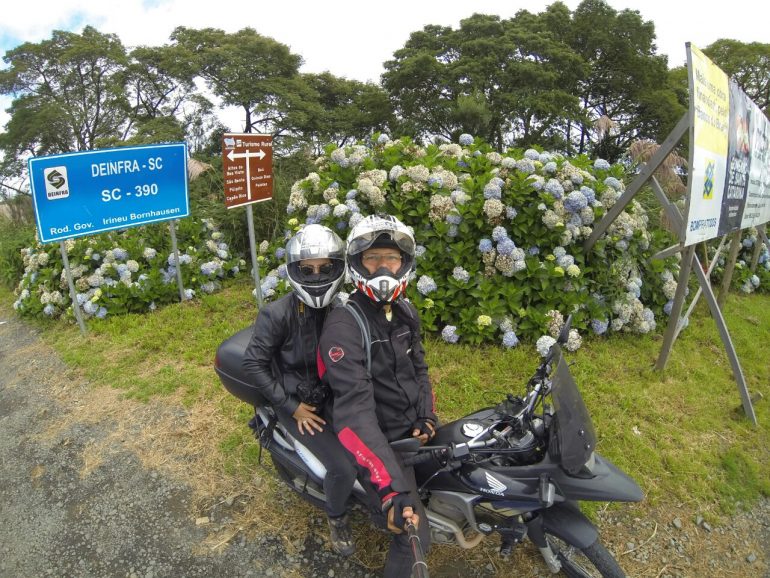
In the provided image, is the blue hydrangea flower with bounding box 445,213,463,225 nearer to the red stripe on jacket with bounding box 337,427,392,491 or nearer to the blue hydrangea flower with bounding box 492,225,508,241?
the blue hydrangea flower with bounding box 492,225,508,241

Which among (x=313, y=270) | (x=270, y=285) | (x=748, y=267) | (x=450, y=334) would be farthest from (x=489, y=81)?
(x=313, y=270)

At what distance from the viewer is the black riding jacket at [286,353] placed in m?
2.34

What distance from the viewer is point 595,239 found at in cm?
465

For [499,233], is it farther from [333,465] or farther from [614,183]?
[333,465]

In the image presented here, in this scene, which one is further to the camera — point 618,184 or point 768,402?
point 618,184

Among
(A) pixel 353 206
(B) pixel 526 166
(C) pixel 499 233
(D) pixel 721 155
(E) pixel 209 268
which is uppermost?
(D) pixel 721 155

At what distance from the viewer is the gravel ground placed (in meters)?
2.50

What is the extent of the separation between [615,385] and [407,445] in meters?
2.90

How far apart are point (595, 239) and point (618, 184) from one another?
32.2 inches

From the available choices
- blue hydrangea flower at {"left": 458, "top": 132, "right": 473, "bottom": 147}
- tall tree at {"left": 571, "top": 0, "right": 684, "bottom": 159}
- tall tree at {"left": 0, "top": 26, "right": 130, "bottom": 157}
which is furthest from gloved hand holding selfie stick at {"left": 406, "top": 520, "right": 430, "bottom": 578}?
tall tree at {"left": 0, "top": 26, "right": 130, "bottom": 157}

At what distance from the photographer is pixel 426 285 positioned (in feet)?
15.1

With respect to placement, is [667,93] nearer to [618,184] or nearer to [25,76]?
[618,184]

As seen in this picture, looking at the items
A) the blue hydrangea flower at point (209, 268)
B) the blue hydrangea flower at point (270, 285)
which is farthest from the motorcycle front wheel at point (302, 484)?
the blue hydrangea flower at point (209, 268)

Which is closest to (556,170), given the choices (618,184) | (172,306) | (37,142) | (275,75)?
(618,184)
